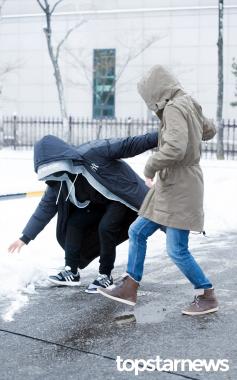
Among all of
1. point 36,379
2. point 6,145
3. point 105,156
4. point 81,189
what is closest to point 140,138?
point 105,156

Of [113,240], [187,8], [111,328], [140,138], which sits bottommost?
[111,328]

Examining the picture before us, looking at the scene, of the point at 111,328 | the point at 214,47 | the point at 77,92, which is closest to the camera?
the point at 111,328

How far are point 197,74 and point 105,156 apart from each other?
21.6 m

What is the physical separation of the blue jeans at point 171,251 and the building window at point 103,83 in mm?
22285

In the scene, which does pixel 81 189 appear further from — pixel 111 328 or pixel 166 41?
pixel 166 41

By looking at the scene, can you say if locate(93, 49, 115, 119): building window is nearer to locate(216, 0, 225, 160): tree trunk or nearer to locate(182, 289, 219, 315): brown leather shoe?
locate(216, 0, 225, 160): tree trunk

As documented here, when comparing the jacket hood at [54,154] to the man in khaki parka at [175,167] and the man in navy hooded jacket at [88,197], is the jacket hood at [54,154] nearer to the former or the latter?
the man in navy hooded jacket at [88,197]

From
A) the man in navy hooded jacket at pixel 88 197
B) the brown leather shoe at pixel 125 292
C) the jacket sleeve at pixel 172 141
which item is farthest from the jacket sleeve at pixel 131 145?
the brown leather shoe at pixel 125 292

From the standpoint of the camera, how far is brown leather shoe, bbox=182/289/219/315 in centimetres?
472

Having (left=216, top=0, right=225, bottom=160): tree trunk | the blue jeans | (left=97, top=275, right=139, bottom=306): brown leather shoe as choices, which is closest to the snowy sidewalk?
(left=97, top=275, right=139, bottom=306): brown leather shoe

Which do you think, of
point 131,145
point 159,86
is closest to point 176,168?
point 159,86

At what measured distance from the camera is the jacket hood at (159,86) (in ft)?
14.6

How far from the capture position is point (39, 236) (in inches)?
306

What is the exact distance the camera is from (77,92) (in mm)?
28047
